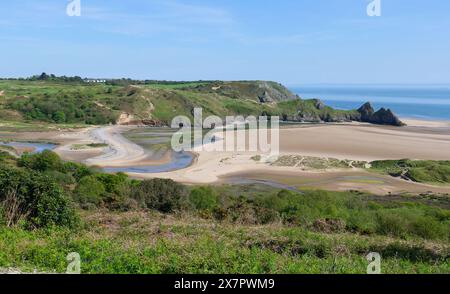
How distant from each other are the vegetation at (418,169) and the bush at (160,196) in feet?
109

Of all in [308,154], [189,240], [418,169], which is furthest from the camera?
[308,154]

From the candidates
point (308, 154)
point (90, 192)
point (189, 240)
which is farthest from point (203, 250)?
point (308, 154)

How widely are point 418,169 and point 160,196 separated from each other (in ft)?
119

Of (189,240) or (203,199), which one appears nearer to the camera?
(189,240)

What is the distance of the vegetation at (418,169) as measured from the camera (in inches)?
1913

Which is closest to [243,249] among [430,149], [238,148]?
[238,148]

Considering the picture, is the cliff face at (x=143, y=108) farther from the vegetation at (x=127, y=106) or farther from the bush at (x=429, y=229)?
the bush at (x=429, y=229)

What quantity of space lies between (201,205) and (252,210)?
246 inches

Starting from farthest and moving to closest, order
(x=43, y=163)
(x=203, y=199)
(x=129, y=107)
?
(x=129, y=107) < (x=43, y=163) < (x=203, y=199)

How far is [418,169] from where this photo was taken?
5034cm

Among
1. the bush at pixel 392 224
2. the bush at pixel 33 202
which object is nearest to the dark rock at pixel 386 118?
the bush at pixel 392 224

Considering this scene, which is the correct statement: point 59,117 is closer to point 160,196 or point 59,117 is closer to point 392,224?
point 160,196
